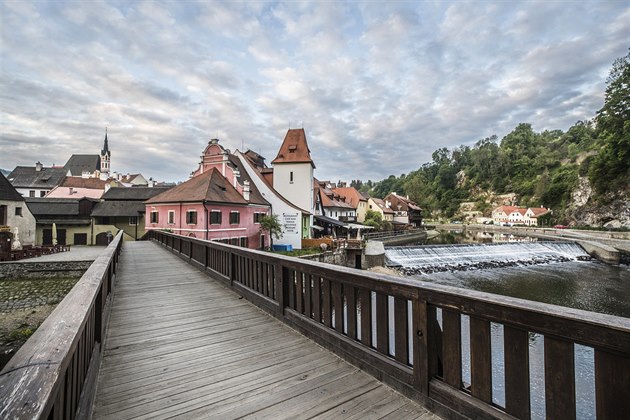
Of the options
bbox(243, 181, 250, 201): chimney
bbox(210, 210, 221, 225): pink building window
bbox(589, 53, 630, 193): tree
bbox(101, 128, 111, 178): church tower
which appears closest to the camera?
bbox(210, 210, 221, 225): pink building window

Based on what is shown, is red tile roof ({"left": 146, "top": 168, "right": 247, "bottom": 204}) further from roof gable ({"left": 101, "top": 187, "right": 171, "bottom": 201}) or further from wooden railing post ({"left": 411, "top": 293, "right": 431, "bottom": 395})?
wooden railing post ({"left": 411, "top": 293, "right": 431, "bottom": 395})

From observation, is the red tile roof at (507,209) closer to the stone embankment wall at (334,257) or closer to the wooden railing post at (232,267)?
the stone embankment wall at (334,257)

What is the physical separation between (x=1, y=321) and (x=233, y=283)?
1532 centimetres

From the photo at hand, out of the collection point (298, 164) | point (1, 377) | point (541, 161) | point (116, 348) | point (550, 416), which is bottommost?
point (116, 348)

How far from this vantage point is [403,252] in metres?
25.8

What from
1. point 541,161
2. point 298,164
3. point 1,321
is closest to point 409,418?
point 1,321

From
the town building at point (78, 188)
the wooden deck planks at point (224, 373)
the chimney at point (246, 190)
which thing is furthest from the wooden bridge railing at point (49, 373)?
the town building at point (78, 188)

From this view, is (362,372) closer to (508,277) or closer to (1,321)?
(1,321)

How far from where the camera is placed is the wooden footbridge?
1.49 meters

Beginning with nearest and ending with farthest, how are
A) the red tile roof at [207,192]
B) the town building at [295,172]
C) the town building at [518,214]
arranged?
the red tile roof at [207,192], the town building at [295,172], the town building at [518,214]

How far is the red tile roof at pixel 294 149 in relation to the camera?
30891mm

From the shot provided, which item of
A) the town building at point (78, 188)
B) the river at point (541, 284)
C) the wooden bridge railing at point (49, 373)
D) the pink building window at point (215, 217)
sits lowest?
the river at point (541, 284)

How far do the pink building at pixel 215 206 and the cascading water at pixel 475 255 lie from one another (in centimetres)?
1200

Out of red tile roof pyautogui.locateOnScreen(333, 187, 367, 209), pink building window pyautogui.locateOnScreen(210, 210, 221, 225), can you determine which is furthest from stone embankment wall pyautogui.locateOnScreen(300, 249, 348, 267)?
red tile roof pyautogui.locateOnScreen(333, 187, 367, 209)
